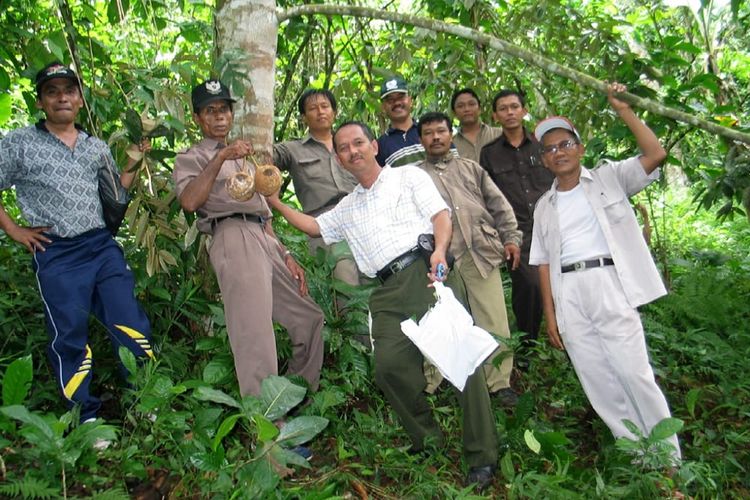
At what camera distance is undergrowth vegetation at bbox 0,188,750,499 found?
3004 millimetres

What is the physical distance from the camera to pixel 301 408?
3.87 meters

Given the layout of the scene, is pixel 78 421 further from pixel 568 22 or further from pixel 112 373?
pixel 568 22

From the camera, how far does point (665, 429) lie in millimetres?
3279

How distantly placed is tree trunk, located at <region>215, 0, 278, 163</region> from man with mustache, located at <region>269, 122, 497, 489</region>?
52 cm

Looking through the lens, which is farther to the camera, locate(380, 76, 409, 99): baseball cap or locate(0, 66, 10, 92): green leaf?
locate(380, 76, 409, 99): baseball cap

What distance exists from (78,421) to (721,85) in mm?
5163

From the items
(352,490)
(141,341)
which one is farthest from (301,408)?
(141,341)

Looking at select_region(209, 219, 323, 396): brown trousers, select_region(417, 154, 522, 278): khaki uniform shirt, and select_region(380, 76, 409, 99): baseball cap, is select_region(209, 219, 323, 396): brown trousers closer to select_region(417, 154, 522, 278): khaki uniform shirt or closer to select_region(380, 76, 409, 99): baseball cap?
select_region(417, 154, 522, 278): khaki uniform shirt

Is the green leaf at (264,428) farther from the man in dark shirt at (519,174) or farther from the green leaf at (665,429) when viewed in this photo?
the man in dark shirt at (519,174)

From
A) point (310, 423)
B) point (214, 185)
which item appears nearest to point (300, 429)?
point (310, 423)

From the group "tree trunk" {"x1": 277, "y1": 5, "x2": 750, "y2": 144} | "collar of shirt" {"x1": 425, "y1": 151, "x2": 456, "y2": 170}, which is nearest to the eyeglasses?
"tree trunk" {"x1": 277, "y1": 5, "x2": 750, "y2": 144}

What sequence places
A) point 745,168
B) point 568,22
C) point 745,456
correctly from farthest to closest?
point 568,22, point 745,168, point 745,456

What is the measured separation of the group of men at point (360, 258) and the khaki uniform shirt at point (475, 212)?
0.63 meters

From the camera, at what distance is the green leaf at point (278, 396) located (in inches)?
124
